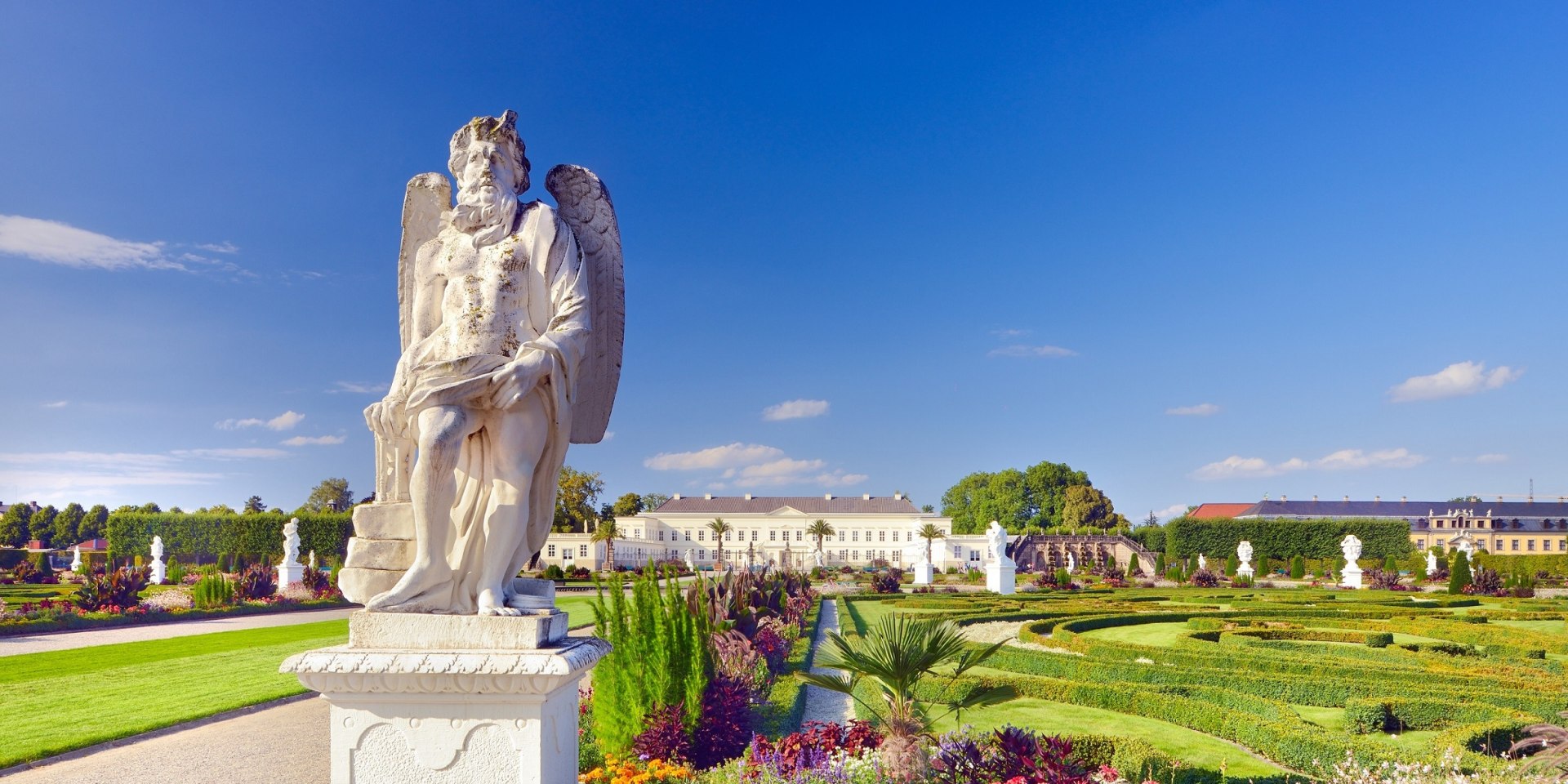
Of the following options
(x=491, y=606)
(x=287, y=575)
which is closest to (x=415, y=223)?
(x=491, y=606)

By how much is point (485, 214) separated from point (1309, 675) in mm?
11225

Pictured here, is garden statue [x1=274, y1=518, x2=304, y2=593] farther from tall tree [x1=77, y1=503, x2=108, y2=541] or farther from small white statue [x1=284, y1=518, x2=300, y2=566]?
tall tree [x1=77, y1=503, x2=108, y2=541]

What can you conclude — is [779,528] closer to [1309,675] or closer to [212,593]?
[212,593]

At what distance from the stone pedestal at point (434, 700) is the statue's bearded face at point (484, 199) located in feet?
5.51

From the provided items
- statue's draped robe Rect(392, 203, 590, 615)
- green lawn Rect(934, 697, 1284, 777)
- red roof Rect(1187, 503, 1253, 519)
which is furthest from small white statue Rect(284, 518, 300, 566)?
red roof Rect(1187, 503, 1253, 519)

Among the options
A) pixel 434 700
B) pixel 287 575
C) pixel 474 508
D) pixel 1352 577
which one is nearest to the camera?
pixel 434 700

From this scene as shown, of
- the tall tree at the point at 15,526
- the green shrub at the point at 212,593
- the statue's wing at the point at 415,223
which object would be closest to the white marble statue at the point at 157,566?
the green shrub at the point at 212,593

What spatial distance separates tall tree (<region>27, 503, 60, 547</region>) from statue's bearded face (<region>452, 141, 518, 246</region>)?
8401 cm

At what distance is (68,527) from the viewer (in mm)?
68750

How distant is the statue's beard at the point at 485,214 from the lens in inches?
160

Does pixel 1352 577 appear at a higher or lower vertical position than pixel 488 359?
lower

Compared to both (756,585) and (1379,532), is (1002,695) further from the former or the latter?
(1379,532)

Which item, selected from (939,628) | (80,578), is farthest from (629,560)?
(939,628)

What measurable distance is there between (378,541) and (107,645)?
51.1 feet
